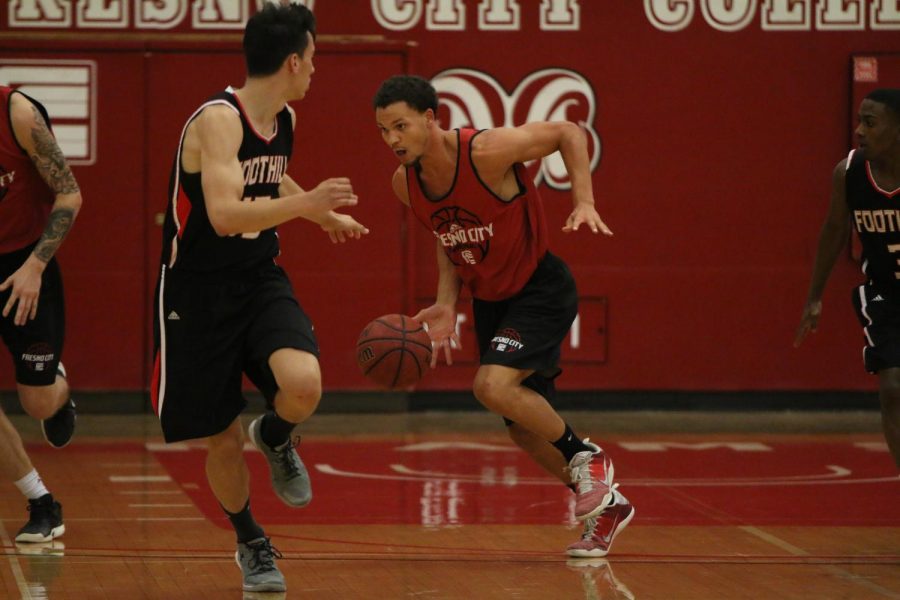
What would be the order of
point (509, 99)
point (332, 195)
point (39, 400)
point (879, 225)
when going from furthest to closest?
point (509, 99) < point (39, 400) < point (879, 225) < point (332, 195)

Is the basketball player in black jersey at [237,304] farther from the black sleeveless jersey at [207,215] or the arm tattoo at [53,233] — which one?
the arm tattoo at [53,233]

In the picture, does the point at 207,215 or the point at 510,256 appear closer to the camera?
the point at 207,215

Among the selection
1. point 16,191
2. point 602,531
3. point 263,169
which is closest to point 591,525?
point 602,531

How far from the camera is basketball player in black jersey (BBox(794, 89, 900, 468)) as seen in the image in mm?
5973

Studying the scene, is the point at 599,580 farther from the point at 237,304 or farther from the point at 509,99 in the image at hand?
the point at 509,99

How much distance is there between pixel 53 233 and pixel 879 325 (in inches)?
137

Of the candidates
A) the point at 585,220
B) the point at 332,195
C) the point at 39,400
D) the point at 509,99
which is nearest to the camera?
the point at 332,195

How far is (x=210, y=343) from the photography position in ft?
16.8

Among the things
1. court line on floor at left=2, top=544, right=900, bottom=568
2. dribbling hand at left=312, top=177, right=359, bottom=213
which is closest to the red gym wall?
court line on floor at left=2, top=544, right=900, bottom=568

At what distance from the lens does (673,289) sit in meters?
11.0

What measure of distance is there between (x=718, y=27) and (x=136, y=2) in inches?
169

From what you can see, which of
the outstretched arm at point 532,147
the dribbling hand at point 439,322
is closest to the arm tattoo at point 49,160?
the dribbling hand at point 439,322

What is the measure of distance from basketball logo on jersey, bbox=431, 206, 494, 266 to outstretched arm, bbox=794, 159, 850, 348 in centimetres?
145

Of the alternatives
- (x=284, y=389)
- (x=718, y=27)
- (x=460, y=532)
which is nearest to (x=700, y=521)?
(x=460, y=532)
